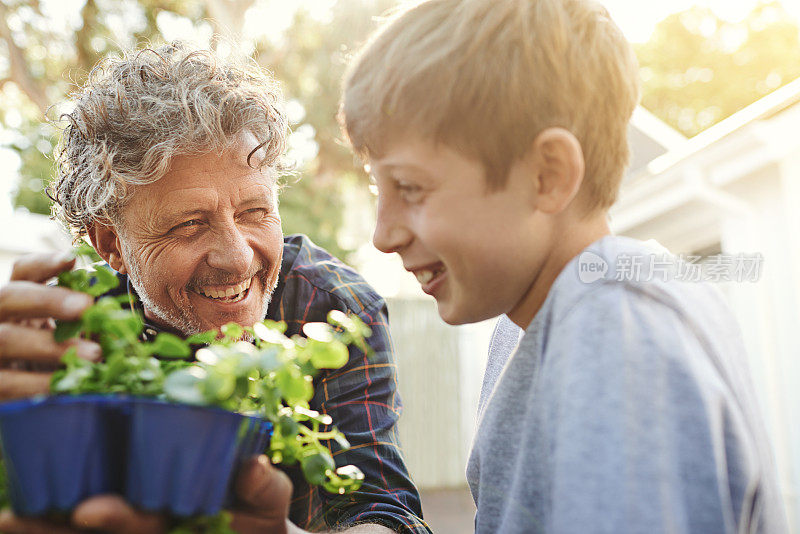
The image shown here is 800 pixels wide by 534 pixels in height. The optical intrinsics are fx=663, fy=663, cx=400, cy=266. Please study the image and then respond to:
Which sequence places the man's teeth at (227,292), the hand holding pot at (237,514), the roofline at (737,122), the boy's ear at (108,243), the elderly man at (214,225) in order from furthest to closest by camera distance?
1. the roofline at (737,122)
2. the boy's ear at (108,243)
3. the man's teeth at (227,292)
4. the elderly man at (214,225)
5. the hand holding pot at (237,514)

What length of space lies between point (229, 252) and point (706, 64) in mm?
22657

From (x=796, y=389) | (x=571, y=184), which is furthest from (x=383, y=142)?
(x=796, y=389)

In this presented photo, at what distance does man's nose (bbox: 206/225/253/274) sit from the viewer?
1.79m

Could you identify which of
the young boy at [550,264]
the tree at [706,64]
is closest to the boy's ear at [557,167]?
the young boy at [550,264]

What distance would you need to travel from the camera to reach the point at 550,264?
119 centimetres

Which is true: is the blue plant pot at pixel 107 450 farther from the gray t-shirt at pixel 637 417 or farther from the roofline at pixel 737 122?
the roofline at pixel 737 122

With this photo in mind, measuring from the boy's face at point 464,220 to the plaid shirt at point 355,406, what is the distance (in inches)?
23.7

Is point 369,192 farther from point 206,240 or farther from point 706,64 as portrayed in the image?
point 706,64

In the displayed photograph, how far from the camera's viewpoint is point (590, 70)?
1.17 m

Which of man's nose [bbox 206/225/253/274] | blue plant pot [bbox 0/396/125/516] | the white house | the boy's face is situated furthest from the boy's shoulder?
the white house

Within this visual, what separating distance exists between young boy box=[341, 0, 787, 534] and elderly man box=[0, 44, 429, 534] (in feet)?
1.32

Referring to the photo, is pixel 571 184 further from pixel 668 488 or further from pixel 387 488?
pixel 387 488

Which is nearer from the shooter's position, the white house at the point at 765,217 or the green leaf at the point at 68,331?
the green leaf at the point at 68,331

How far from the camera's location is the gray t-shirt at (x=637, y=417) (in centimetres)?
80
